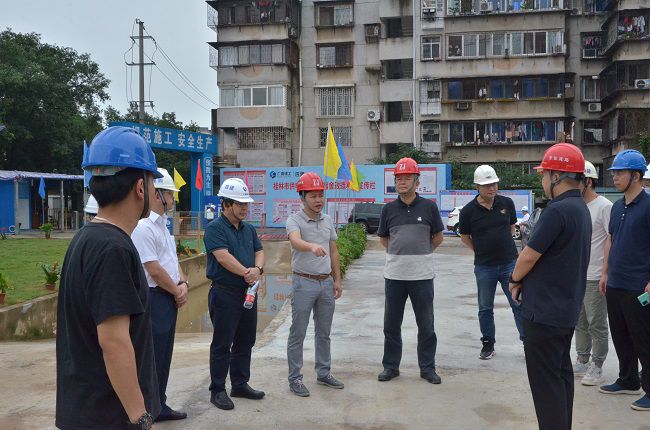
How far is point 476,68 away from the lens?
36.0 m

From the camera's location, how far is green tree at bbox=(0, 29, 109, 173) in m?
31.9

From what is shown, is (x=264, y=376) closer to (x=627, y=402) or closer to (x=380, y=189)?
(x=627, y=402)

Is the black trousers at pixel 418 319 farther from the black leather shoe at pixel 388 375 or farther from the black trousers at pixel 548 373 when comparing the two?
the black trousers at pixel 548 373

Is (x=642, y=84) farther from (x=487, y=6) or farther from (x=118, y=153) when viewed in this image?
(x=118, y=153)

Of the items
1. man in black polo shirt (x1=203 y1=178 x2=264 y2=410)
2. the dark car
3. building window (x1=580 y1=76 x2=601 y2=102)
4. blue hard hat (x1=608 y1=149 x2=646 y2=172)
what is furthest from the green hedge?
building window (x1=580 y1=76 x2=601 y2=102)

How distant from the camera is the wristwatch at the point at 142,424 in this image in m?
2.19

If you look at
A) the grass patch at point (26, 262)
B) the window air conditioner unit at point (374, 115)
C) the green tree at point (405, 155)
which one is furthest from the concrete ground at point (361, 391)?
the window air conditioner unit at point (374, 115)

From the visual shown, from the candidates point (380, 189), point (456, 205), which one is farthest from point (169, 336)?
point (380, 189)

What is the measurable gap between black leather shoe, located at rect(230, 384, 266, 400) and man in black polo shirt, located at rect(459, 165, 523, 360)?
256cm

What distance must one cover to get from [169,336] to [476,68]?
34.3 meters

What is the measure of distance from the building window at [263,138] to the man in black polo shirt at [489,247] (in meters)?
31.9

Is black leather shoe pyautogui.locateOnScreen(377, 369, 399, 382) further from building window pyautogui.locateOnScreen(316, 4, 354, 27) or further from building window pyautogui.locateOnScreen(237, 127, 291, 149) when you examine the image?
building window pyautogui.locateOnScreen(316, 4, 354, 27)

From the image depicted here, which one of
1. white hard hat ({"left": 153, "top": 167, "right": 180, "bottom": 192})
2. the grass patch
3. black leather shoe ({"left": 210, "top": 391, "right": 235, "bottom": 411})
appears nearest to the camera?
white hard hat ({"left": 153, "top": 167, "right": 180, "bottom": 192})

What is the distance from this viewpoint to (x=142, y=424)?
2203mm
